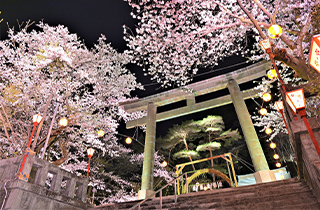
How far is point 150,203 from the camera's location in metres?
6.88

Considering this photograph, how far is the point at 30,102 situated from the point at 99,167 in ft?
32.5

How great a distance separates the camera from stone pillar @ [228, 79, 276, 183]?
427 inches

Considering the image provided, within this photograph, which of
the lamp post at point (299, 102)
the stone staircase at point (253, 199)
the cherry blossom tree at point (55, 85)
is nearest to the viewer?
the lamp post at point (299, 102)

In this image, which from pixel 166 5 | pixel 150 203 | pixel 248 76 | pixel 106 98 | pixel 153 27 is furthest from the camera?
pixel 248 76

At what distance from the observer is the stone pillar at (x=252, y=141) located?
35.6ft

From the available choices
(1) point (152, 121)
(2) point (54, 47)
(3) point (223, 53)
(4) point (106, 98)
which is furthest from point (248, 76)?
(2) point (54, 47)

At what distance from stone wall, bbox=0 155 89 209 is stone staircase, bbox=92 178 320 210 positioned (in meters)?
1.08

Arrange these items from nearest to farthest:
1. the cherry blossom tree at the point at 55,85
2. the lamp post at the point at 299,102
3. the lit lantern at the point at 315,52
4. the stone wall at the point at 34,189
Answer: the lit lantern at the point at 315,52, the lamp post at the point at 299,102, the stone wall at the point at 34,189, the cherry blossom tree at the point at 55,85

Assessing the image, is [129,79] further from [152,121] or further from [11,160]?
[11,160]

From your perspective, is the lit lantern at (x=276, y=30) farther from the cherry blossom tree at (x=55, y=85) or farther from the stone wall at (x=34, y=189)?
the cherry blossom tree at (x=55, y=85)

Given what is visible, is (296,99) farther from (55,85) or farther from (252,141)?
(55,85)

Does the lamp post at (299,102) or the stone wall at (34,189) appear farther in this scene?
the stone wall at (34,189)

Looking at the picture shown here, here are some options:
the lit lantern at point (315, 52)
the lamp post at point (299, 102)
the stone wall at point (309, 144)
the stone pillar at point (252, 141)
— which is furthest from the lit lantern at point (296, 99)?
the stone pillar at point (252, 141)

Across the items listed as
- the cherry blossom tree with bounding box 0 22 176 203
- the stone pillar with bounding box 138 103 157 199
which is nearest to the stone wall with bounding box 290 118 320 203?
the cherry blossom tree with bounding box 0 22 176 203
